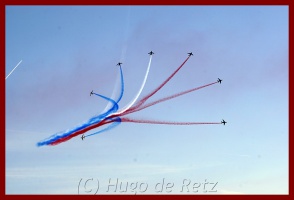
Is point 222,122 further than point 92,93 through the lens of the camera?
Yes

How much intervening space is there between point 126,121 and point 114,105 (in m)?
3.88

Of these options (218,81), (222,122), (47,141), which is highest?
(218,81)

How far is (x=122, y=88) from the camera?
5419 cm

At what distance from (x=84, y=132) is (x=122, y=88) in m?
8.35

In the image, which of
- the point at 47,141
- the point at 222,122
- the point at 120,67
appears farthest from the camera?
the point at 222,122

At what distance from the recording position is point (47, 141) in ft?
170

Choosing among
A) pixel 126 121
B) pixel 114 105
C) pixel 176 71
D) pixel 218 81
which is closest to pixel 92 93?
pixel 114 105

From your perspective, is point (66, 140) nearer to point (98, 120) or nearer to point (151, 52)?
point (98, 120)

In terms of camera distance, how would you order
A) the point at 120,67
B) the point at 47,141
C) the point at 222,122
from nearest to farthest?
the point at 47,141 → the point at 120,67 → the point at 222,122

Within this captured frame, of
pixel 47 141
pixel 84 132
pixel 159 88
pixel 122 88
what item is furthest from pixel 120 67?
pixel 47 141

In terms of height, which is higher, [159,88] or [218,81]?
[218,81]

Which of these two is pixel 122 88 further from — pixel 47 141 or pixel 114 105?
pixel 47 141

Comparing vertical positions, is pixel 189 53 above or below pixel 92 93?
above

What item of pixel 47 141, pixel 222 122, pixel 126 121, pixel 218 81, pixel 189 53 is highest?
pixel 189 53
